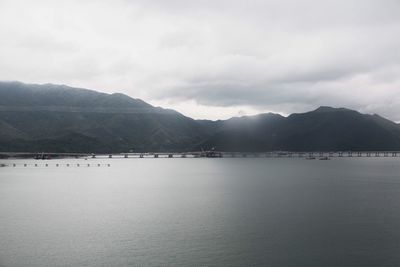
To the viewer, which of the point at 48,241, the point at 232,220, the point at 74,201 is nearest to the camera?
the point at 48,241

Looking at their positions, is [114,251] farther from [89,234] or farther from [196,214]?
[196,214]

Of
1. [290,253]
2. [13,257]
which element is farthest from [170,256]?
[13,257]

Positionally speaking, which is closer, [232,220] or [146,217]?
[232,220]

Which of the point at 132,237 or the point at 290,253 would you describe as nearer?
the point at 290,253

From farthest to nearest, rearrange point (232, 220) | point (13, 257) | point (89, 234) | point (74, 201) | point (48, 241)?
1. point (74, 201)
2. point (232, 220)
3. point (89, 234)
4. point (48, 241)
5. point (13, 257)

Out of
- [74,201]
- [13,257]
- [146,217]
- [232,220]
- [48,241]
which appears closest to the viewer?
[13,257]

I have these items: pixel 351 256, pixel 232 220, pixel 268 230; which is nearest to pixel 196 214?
pixel 232 220

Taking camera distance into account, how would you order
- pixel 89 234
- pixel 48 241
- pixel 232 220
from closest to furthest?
pixel 48 241 < pixel 89 234 < pixel 232 220

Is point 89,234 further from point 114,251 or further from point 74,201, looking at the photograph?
point 74,201
